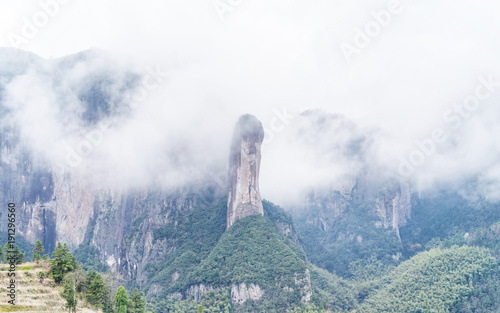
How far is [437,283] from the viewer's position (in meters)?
84.0

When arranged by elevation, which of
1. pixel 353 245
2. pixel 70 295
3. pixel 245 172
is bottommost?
pixel 70 295

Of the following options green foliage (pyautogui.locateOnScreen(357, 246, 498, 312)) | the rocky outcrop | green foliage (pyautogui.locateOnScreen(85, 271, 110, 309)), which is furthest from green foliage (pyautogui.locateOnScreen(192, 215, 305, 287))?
green foliage (pyautogui.locateOnScreen(85, 271, 110, 309))

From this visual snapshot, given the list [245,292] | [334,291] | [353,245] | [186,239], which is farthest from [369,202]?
[245,292]

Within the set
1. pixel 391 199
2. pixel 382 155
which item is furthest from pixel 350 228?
pixel 382 155

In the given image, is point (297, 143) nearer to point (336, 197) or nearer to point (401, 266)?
point (336, 197)

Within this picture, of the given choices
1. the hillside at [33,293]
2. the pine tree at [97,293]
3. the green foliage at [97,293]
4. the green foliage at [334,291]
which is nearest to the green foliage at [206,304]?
the green foliage at [334,291]

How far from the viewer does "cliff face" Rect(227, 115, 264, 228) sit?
98.6 meters

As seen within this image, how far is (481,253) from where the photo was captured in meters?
90.8

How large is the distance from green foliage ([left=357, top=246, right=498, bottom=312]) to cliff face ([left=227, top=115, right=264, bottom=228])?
28.8m

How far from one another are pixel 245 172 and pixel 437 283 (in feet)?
133

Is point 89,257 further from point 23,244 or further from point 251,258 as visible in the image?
point 251,258

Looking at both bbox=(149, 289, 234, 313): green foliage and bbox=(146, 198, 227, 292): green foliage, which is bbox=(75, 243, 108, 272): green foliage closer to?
bbox=(146, 198, 227, 292): green foliage

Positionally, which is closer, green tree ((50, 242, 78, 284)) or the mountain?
green tree ((50, 242, 78, 284))

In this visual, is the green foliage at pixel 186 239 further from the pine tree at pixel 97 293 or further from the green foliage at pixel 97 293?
the pine tree at pixel 97 293
